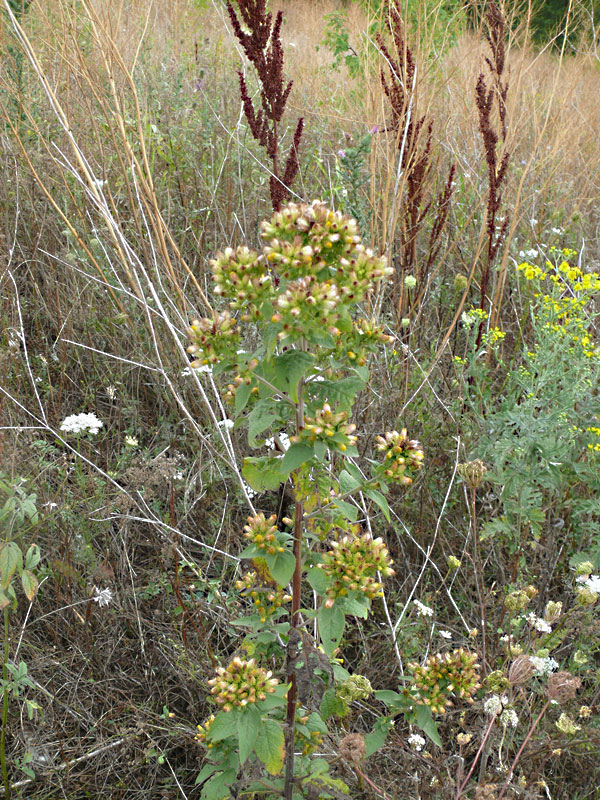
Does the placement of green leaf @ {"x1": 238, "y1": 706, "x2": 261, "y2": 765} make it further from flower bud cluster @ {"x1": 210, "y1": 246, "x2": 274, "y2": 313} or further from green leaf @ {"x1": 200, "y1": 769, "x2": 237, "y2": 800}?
flower bud cluster @ {"x1": 210, "y1": 246, "x2": 274, "y2": 313}

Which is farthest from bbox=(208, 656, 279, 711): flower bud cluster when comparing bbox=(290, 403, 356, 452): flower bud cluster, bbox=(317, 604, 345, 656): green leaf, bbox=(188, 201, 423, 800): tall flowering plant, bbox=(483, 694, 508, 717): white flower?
bbox=(483, 694, 508, 717): white flower

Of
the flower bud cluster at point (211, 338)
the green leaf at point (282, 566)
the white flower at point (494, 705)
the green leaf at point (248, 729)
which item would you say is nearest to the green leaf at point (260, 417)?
the flower bud cluster at point (211, 338)

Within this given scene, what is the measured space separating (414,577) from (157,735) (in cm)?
98

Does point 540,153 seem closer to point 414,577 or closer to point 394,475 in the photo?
point 414,577

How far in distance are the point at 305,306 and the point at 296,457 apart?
0.28 metres

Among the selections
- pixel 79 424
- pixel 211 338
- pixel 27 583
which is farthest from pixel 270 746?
pixel 79 424

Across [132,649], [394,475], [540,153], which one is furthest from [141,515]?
[540,153]

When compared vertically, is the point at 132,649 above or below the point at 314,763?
below

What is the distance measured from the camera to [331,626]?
116 centimetres

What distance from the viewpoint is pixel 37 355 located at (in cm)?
286

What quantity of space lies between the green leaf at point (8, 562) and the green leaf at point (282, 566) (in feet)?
1.92

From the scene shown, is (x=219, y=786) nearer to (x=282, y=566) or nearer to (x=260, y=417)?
(x=282, y=566)

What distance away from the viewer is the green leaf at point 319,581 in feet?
3.91

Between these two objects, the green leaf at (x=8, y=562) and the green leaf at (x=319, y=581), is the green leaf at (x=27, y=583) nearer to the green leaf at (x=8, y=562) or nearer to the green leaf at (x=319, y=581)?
the green leaf at (x=8, y=562)
